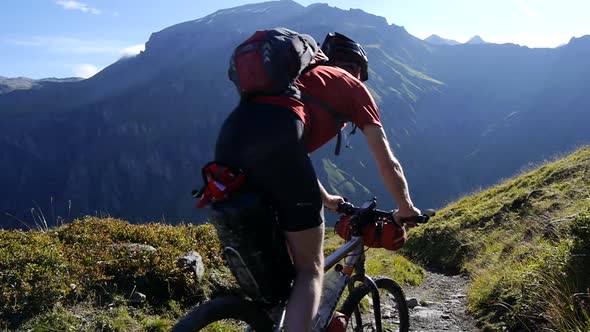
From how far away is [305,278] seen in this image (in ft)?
11.5

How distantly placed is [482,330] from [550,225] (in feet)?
8.36

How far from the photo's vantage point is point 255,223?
3.27 metres

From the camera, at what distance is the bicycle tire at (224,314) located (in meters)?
3.11

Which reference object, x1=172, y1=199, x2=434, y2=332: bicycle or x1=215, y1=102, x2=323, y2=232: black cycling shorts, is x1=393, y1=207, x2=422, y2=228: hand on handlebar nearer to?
x1=172, y1=199, x2=434, y2=332: bicycle

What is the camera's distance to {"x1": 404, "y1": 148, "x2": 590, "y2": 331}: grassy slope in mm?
5480

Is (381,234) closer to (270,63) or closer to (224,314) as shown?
(224,314)

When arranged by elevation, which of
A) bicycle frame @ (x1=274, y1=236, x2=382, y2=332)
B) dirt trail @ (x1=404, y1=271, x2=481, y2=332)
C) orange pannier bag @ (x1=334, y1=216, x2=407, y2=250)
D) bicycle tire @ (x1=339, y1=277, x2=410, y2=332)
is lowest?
dirt trail @ (x1=404, y1=271, x2=481, y2=332)

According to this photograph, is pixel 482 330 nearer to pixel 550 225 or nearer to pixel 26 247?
pixel 550 225

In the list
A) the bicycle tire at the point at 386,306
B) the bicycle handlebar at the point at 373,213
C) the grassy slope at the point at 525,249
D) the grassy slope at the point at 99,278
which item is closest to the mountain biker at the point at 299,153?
the bicycle handlebar at the point at 373,213

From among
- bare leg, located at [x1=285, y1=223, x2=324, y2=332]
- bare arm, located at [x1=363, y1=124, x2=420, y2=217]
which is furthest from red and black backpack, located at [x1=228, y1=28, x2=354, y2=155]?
bare leg, located at [x1=285, y1=223, x2=324, y2=332]

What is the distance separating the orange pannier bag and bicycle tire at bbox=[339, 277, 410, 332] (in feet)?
2.21

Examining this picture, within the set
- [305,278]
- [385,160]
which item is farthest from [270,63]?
[305,278]

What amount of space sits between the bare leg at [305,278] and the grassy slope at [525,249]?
2.63 meters

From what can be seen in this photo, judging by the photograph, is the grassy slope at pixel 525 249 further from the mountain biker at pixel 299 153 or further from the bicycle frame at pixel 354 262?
the mountain biker at pixel 299 153
